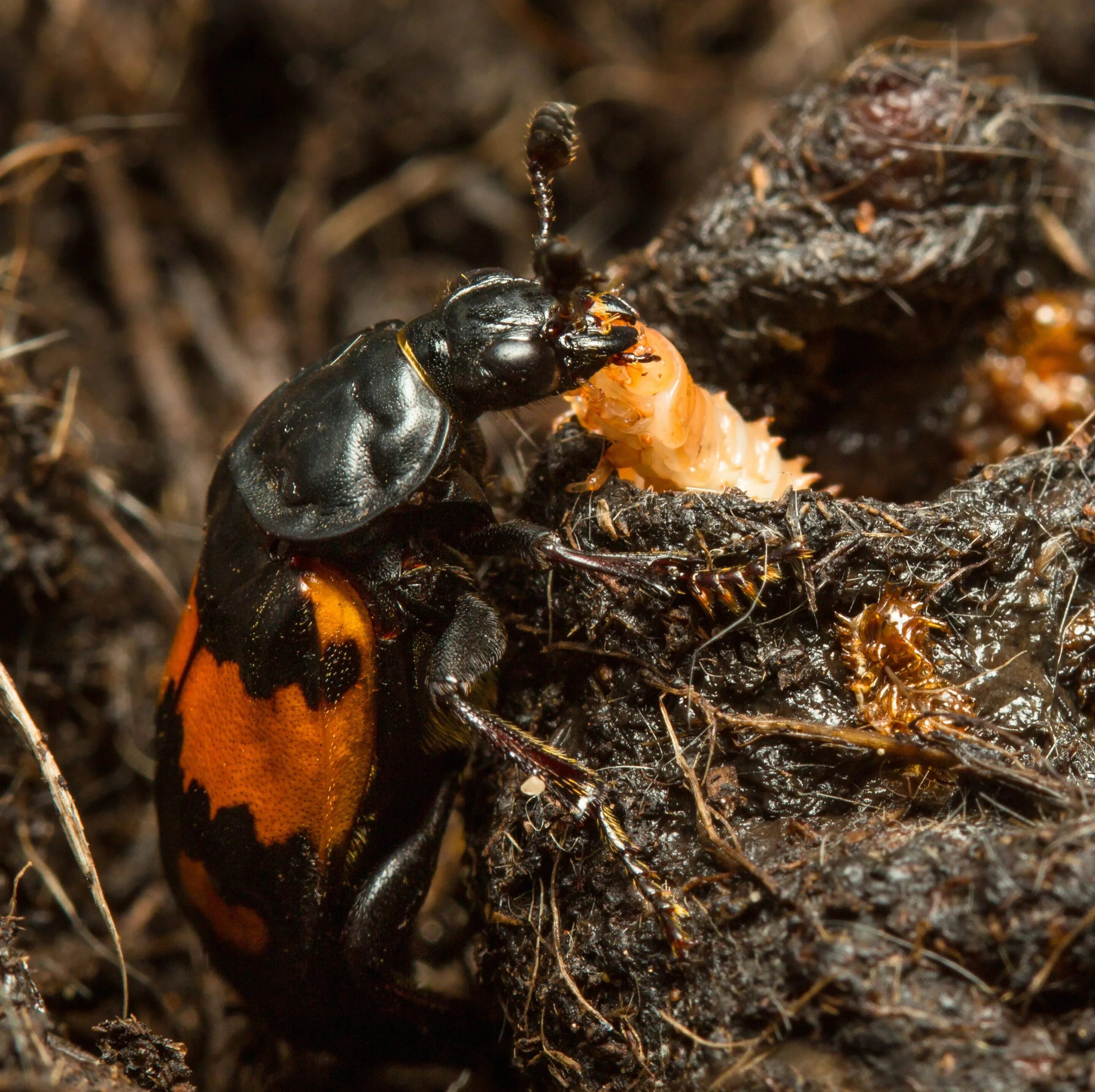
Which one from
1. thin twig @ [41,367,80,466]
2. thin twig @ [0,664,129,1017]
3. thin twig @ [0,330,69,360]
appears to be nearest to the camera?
thin twig @ [0,664,129,1017]

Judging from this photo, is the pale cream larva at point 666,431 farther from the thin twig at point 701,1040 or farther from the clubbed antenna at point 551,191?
the thin twig at point 701,1040

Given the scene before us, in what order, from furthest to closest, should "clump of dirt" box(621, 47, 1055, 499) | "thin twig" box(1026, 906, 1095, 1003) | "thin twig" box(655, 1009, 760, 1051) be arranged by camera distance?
"clump of dirt" box(621, 47, 1055, 499), "thin twig" box(655, 1009, 760, 1051), "thin twig" box(1026, 906, 1095, 1003)

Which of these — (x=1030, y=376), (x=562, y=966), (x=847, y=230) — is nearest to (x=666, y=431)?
(x=847, y=230)

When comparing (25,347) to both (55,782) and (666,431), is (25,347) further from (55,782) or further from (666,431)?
(666,431)

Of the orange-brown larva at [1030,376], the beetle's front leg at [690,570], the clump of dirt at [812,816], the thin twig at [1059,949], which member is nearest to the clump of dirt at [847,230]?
the orange-brown larva at [1030,376]

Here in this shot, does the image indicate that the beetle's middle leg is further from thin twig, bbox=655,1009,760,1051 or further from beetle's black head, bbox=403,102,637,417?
beetle's black head, bbox=403,102,637,417

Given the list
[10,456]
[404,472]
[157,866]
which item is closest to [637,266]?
[404,472]

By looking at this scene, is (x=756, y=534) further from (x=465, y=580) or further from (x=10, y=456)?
(x=10, y=456)

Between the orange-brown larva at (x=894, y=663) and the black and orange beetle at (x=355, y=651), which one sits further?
the black and orange beetle at (x=355, y=651)

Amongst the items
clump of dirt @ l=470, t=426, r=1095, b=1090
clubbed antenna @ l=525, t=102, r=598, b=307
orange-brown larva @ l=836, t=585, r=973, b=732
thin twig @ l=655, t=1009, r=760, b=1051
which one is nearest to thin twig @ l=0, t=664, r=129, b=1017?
clump of dirt @ l=470, t=426, r=1095, b=1090
